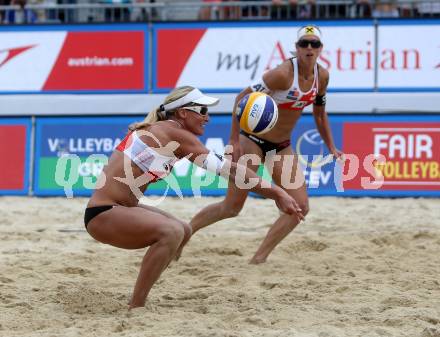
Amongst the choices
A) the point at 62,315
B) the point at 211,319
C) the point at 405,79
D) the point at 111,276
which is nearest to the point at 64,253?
the point at 111,276

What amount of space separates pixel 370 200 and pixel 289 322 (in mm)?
5635

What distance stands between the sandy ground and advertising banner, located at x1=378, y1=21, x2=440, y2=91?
5.99 ft

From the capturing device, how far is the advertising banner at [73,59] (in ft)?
35.9

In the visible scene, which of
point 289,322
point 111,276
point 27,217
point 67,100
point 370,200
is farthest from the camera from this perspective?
point 67,100

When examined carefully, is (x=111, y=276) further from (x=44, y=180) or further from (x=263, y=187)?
(x=44, y=180)

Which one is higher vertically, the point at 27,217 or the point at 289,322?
the point at 289,322

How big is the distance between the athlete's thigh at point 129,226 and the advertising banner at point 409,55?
6176 millimetres

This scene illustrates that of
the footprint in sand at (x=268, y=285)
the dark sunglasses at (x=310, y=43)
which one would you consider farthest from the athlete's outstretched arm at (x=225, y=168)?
the dark sunglasses at (x=310, y=43)

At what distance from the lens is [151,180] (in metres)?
5.20

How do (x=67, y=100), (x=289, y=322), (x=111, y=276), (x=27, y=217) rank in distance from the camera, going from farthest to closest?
(x=67, y=100) → (x=27, y=217) → (x=111, y=276) → (x=289, y=322)

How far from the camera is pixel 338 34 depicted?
10594 mm

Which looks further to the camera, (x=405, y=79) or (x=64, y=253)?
(x=405, y=79)

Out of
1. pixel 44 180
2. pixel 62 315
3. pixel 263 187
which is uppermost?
pixel 263 187

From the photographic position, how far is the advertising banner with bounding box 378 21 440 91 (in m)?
10.5
